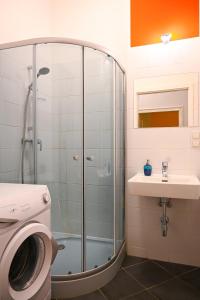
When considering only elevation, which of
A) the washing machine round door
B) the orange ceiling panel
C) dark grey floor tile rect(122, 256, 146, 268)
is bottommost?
dark grey floor tile rect(122, 256, 146, 268)

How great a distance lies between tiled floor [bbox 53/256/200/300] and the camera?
1.57 metres

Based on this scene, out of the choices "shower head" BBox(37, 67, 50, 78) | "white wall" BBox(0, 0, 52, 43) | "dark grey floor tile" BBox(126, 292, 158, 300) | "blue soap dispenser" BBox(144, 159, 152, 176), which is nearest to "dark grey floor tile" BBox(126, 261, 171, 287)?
"dark grey floor tile" BBox(126, 292, 158, 300)

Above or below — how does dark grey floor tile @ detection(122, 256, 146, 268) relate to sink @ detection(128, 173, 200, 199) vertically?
below

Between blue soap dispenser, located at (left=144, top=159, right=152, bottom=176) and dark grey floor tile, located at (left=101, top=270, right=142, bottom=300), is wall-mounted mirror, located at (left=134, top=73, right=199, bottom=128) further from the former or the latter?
dark grey floor tile, located at (left=101, top=270, right=142, bottom=300)

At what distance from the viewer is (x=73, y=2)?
2365mm

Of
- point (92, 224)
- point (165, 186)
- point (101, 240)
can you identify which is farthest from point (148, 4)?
point (101, 240)

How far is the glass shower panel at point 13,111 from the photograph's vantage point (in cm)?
178

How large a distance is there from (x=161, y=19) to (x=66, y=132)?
4.60 ft

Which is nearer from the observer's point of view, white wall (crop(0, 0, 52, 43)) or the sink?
the sink

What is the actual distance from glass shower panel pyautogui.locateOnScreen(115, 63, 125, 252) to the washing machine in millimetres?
805

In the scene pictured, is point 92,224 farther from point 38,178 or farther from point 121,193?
point 38,178

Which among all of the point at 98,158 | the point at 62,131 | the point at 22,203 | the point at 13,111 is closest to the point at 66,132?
the point at 62,131

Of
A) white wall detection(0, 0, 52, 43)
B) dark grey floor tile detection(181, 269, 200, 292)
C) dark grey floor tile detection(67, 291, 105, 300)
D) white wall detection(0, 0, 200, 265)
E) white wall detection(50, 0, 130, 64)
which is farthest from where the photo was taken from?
white wall detection(50, 0, 130, 64)

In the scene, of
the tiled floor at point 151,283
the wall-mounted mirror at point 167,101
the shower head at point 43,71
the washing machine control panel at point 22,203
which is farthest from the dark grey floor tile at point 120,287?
the shower head at point 43,71
